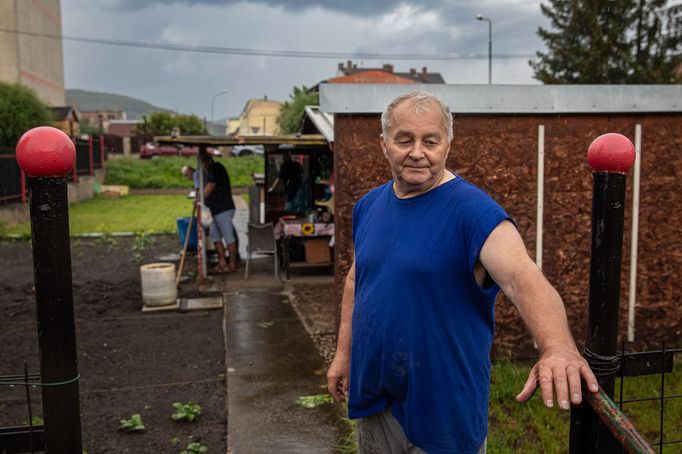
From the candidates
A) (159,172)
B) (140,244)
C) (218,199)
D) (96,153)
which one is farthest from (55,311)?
(159,172)

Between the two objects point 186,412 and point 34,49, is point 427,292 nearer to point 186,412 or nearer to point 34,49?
point 186,412

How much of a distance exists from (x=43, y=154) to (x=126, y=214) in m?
17.8

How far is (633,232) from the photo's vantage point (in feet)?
17.5

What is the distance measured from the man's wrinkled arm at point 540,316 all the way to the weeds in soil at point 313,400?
3.02 m

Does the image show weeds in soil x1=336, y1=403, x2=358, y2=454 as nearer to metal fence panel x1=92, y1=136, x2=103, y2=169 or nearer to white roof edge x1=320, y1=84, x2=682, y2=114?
white roof edge x1=320, y1=84, x2=682, y2=114

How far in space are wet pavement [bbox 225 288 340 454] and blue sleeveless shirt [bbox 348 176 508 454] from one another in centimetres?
201

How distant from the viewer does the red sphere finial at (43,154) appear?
1695 millimetres

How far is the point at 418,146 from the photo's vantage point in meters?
2.06

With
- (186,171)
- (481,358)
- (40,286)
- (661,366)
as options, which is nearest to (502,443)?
(661,366)

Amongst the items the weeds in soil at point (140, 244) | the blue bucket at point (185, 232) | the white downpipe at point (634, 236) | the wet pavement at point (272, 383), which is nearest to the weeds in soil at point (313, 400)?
the wet pavement at point (272, 383)

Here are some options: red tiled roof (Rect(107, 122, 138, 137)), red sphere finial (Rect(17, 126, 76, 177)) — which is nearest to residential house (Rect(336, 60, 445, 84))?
red tiled roof (Rect(107, 122, 138, 137))

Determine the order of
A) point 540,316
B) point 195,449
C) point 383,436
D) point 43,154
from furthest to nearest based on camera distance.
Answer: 1. point 195,449
2. point 383,436
3. point 43,154
4. point 540,316

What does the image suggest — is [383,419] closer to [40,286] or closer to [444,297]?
[444,297]

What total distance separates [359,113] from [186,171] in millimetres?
5130
